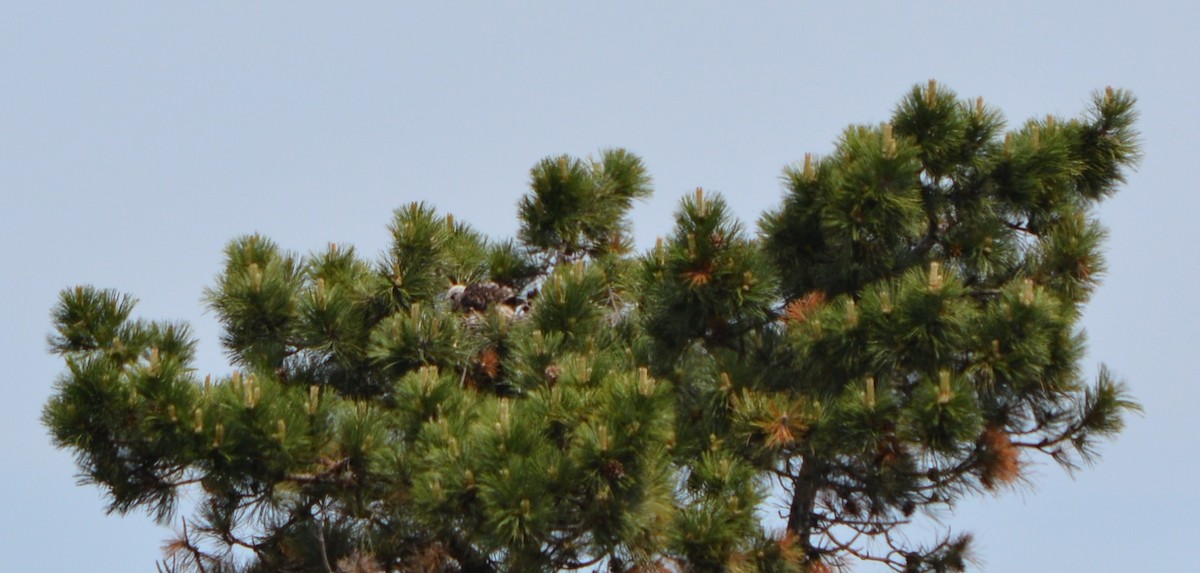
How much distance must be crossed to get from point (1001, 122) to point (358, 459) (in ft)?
12.4

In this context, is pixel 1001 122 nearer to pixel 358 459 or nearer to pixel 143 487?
pixel 358 459

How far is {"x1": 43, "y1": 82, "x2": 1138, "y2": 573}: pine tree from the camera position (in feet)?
25.0

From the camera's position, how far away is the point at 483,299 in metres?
9.72

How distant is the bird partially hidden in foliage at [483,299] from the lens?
958 cm

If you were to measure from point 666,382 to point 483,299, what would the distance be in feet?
7.57

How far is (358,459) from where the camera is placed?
8.27 metres

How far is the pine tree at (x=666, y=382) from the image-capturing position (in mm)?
7617

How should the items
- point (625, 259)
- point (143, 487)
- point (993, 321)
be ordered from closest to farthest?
point (993, 321) → point (143, 487) → point (625, 259)

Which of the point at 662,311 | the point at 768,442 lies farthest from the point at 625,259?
the point at 768,442

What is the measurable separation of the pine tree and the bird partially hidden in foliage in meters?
0.18

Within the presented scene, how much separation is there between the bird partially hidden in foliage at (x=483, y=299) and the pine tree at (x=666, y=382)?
18 centimetres

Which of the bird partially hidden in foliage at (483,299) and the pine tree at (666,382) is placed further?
the bird partially hidden in foliage at (483,299)

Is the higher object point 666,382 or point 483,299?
point 483,299

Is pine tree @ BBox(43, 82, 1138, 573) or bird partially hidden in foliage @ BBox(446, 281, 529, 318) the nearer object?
pine tree @ BBox(43, 82, 1138, 573)
